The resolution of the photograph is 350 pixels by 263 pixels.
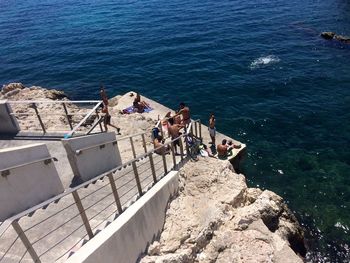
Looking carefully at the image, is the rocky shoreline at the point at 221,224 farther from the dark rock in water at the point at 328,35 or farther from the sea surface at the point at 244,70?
the dark rock in water at the point at 328,35

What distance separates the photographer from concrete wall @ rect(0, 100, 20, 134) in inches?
518

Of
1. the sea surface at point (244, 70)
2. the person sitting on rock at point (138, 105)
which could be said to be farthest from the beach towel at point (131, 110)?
the sea surface at point (244, 70)

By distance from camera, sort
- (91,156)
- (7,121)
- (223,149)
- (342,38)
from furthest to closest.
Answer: (342,38)
(223,149)
(7,121)
(91,156)

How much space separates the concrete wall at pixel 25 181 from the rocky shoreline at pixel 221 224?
335 centimetres

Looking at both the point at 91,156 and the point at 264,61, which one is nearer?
the point at 91,156

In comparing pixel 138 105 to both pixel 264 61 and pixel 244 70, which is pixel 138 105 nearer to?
pixel 244 70

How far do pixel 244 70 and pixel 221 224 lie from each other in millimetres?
22027

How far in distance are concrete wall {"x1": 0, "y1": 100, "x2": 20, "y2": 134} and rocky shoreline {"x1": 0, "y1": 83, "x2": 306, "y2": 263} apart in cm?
669

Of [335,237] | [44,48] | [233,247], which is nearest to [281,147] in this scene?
[335,237]

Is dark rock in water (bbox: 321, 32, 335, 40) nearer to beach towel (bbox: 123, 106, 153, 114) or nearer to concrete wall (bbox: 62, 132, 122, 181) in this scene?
beach towel (bbox: 123, 106, 153, 114)

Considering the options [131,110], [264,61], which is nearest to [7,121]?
[131,110]

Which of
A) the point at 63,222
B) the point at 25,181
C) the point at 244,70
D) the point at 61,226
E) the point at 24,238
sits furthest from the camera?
the point at 244,70

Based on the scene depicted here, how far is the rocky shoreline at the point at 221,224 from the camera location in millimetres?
11035

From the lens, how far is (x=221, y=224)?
1229cm
